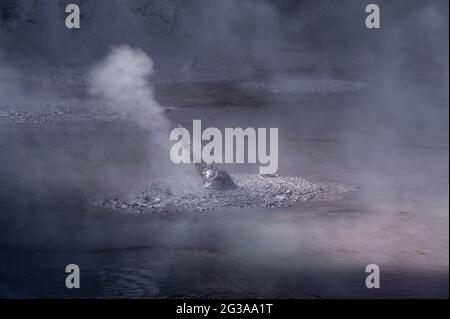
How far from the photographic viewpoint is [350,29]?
2236 centimetres

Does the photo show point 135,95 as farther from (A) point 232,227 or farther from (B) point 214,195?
(A) point 232,227

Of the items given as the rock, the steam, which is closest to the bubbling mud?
the rock

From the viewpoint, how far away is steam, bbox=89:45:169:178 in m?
14.3

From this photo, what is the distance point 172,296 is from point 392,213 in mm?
3525

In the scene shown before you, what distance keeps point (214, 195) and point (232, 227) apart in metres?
1.18

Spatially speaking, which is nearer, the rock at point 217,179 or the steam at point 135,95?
the rock at point 217,179

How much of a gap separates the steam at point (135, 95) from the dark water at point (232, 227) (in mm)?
464

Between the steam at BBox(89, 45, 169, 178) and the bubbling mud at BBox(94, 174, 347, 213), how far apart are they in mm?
2132

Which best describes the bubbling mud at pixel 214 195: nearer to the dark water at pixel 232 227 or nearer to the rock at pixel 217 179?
the rock at pixel 217 179

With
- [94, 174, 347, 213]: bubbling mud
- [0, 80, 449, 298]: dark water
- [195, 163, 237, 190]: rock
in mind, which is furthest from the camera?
[195, 163, 237, 190]: rock

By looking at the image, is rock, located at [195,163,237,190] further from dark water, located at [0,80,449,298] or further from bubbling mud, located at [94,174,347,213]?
dark water, located at [0,80,449,298]

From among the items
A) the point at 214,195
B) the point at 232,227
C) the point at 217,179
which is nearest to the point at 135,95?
the point at 217,179

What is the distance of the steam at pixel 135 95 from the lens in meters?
14.3

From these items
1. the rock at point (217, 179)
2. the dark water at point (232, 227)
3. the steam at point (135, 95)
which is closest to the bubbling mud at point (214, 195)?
the rock at point (217, 179)
